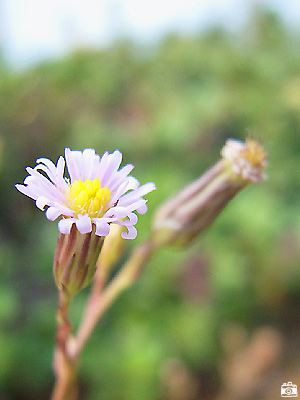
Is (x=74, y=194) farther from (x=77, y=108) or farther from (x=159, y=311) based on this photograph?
(x=77, y=108)

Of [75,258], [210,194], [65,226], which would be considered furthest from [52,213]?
[210,194]

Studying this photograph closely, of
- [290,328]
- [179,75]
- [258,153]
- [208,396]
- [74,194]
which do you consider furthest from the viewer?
[179,75]

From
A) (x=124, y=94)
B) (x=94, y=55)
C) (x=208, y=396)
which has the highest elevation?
(x=94, y=55)

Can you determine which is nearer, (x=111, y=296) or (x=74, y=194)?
(x=74, y=194)

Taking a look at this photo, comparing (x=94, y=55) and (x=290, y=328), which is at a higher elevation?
(x=94, y=55)

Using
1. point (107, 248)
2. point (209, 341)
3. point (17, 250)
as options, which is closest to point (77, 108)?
point (17, 250)

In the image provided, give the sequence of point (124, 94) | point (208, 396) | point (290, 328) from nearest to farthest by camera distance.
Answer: point (208, 396) < point (290, 328) < point (124, 94)

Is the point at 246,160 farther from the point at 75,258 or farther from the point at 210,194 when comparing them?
the point at 75,258
